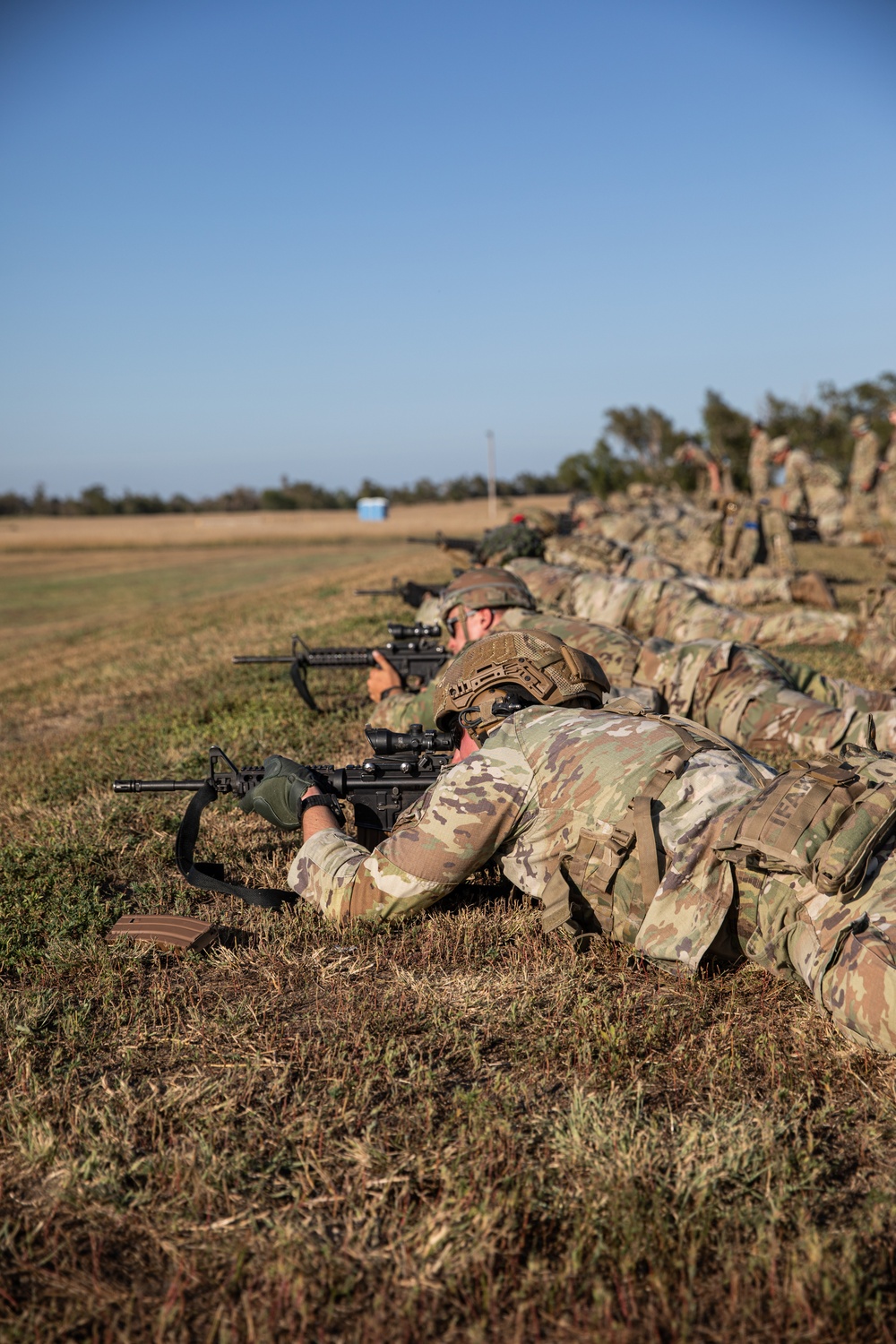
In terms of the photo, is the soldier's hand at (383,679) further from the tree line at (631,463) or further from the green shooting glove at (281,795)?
the tree line at (631,463)

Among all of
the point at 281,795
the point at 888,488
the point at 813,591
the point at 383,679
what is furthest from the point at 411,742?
the point at 888,488

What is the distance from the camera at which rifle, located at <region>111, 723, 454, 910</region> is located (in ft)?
14.9

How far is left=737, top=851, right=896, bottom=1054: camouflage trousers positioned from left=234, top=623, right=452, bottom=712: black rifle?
4.66m

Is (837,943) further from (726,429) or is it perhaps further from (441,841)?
(726,429)

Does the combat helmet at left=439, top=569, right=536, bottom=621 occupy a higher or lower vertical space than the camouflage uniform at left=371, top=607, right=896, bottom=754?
higher

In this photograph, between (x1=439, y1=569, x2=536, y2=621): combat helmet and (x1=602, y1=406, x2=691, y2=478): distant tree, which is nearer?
(x1=439, y1=569, x2=536, y2=621): combat helmet

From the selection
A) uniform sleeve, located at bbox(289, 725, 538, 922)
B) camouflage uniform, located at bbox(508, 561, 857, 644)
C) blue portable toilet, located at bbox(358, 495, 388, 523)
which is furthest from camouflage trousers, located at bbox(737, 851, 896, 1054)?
blue portable toilet, located at bbox(358, 495, 388, 523)

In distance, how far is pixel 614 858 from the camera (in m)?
3.54

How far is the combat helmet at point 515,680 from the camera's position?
14.1 ft

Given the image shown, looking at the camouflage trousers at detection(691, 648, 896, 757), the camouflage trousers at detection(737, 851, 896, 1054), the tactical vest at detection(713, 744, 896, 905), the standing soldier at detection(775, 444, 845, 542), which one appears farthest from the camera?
the standing soldier at detection(775, 444, 845, 542)

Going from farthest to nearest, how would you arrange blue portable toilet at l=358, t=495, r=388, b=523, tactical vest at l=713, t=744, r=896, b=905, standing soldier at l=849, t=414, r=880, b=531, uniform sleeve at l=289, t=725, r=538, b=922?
blue portable toilet at l=358, t=495, r=388, b=523 → standing soldier at l=849, t=414, r=880, b=531 → uniform sleeve at l=289, t=725, r=538, b=922 → tactical vest at l=713, t=744, r=896, b=905

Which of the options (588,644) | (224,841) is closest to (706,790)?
(224,841)

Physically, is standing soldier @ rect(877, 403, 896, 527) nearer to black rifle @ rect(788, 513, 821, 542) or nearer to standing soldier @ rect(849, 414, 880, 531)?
standing soldier @ rect(849, 414, 880, 531)

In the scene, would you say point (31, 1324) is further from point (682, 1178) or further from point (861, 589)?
point (861, 589)
